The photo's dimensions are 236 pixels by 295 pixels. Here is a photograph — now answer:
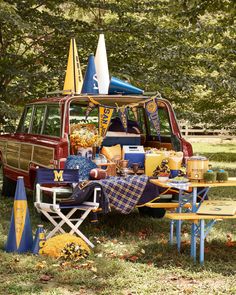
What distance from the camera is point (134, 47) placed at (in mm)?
13992

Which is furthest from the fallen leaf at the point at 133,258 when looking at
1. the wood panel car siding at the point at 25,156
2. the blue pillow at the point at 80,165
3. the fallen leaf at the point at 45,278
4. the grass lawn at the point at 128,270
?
the wood panel car siding at the point at 25,156

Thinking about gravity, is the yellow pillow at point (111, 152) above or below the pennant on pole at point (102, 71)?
below

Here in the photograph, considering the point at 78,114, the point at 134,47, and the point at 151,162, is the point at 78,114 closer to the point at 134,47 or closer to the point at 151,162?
the point at 151,162

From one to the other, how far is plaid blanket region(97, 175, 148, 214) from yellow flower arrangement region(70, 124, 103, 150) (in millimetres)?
959

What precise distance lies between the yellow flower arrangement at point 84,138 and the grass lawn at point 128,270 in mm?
1215

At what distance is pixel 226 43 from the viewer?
13.5 meters

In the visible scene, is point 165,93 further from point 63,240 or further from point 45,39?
point 63,240

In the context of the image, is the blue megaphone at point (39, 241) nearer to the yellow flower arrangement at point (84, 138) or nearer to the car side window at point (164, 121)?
the yellow flower arrangement at point (84, 138)

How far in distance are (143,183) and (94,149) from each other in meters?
1.19

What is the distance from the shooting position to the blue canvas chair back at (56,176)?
690cm

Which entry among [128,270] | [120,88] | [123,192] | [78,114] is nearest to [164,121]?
[120,88]

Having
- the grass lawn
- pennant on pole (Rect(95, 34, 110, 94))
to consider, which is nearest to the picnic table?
the grass lawn

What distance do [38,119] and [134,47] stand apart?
17.9ft

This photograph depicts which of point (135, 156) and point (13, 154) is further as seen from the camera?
point (13, 154)
